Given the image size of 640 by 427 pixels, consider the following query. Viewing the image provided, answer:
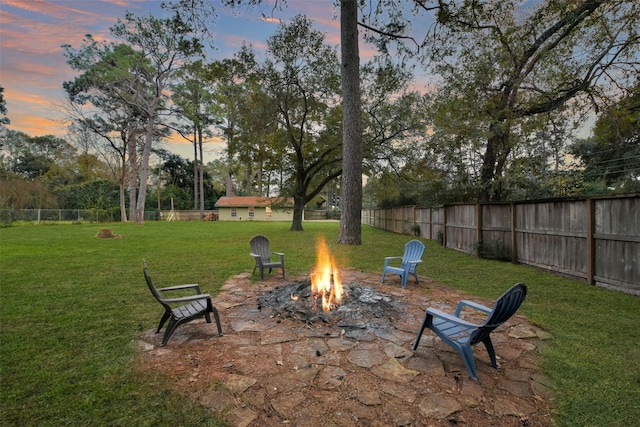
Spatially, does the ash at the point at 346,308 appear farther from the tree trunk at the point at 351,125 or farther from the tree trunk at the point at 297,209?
the tree trunk at the point at 297,209

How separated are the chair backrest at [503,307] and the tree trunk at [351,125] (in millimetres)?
8533

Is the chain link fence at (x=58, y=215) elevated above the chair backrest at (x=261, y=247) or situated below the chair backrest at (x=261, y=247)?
above

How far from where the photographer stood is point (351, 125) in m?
10.9

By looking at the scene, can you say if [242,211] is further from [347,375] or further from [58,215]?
[347,375]

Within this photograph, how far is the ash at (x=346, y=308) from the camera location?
362 cm

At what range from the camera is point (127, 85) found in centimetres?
2720

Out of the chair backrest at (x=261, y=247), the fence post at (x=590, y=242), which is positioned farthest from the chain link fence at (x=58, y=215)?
the fence post at (x=590, y=242)

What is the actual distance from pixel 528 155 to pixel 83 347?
13.1m

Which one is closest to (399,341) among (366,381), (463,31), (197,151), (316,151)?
(366,381)

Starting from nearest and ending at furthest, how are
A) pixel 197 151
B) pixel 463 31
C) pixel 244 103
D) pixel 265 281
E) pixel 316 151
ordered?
pixel 265 281 → pixel 463 31 → pixel 244 103 → pixel 316 151 → pixel 197 151

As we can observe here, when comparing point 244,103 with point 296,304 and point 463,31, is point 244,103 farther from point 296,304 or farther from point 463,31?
point 296,304

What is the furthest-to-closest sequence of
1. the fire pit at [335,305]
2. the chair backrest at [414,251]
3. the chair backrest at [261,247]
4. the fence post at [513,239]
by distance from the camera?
the fence post at [513,239], the chair backrest at [261,247], the chair backrest at [414,251], the fire pit at [335,305]

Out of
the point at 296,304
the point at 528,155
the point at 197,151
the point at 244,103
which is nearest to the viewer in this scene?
the point at 296,304

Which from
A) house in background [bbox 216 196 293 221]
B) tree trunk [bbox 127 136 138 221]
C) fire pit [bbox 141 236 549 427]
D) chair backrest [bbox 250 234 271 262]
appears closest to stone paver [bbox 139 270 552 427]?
fire pit [bbox 141 236 549 427]
